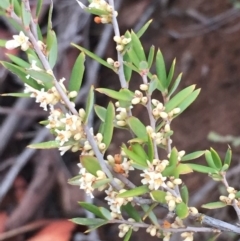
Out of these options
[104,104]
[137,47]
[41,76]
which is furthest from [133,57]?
[104,104]

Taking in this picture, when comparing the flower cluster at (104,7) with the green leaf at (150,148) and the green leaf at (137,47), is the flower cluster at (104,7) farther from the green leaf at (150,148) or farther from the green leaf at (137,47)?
the green leaf at (150,148)

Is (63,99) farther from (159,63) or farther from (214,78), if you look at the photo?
(214,78)

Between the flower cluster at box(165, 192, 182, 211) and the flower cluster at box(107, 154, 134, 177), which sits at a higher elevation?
the flower cluster at box(107, 154, 134, 177)

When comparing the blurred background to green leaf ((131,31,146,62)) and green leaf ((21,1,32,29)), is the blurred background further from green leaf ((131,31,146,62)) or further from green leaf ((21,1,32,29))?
green leaf ((21,1,32,29))

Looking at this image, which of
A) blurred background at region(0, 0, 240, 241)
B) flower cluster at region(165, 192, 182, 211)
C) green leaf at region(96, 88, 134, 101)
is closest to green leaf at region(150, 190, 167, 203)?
flower cluster at region(165, 192, 182, 211)

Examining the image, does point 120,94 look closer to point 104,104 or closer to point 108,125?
point 108,125

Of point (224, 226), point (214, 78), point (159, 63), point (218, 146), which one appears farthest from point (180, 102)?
point (214, 78)
